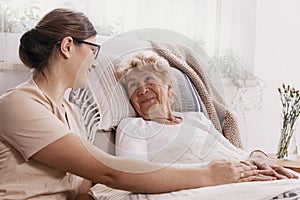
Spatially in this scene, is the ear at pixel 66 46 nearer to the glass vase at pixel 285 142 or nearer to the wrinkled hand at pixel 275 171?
the wrinkled hand at pixel 275 171

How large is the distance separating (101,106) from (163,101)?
0.26 m

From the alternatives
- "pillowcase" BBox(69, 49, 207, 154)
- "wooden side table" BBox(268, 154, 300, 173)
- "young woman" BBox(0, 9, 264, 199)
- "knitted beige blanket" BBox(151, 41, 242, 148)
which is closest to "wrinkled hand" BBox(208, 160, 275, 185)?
"young woman" BBox(0, 9, 264, 199)

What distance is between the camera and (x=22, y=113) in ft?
4.00

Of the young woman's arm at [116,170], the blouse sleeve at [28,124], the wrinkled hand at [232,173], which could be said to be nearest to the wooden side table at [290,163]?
the wrinkled hand at [232,173]

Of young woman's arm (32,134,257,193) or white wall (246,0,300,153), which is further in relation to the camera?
white wall (246,0,300,153)

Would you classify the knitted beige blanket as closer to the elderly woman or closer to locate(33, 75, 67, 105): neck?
the elderly woman

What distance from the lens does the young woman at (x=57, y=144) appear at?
1223 mm

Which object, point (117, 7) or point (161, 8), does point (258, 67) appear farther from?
point (117, 7)

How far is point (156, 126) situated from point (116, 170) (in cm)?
27

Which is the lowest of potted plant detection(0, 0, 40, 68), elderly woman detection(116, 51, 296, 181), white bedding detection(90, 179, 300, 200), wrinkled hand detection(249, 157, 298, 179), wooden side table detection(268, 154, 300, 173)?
wooden side table detection(268, 154, 300, 173)

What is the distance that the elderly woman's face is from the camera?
4.23 feet

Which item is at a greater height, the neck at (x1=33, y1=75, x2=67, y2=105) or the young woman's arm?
the neck at (x1=33, y1=75, x2=67, y2=105)

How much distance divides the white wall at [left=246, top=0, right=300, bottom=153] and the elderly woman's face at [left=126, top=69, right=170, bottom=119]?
1883 mm

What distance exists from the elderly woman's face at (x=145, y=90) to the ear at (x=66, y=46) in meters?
0.18
